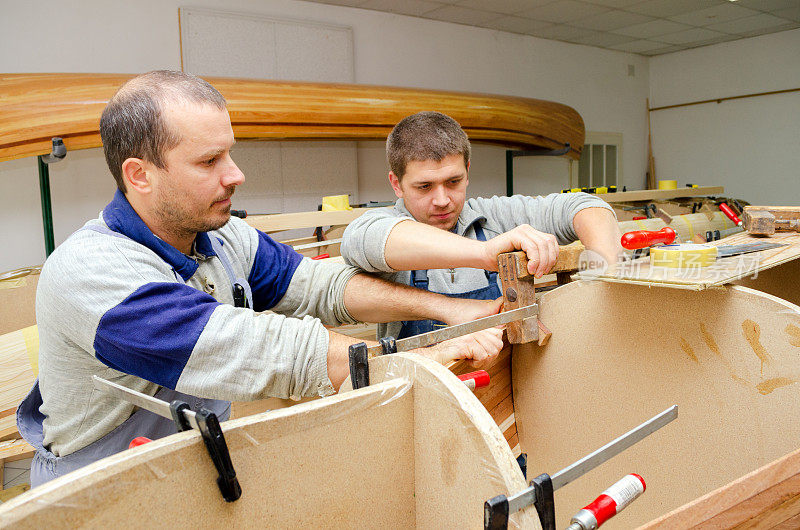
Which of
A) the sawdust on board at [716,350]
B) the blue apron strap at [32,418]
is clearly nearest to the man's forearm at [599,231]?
the sawdust on board at [716,350]

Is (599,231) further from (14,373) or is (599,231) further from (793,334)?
(14,373)

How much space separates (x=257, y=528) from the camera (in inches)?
32.6

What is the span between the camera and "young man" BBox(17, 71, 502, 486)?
1.09 meters

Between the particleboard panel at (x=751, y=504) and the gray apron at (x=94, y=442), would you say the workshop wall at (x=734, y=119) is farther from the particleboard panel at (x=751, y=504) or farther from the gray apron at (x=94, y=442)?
the gray apron at (x=94, y=442)

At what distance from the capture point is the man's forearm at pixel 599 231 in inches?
69.4

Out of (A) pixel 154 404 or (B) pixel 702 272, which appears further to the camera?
(B) pixel 702 272

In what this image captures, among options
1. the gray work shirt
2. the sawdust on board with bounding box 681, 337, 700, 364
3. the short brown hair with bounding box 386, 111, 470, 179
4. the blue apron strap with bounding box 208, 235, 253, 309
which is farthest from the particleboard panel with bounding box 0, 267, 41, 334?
the sawdust on board with bounding box 681, 337, 700, 364

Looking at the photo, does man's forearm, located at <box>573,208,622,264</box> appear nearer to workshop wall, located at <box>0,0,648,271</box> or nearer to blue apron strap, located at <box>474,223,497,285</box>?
blue apron strap, located at <box>474,223,497,285</box>

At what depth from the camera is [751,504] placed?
0.80 metres

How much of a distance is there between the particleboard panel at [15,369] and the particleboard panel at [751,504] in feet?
6.56

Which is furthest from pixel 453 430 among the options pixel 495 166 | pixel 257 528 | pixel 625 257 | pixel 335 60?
pixel 495 166

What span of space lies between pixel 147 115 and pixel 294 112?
126 inches

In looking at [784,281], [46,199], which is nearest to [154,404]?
[784,281]

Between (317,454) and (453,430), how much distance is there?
0.22m
